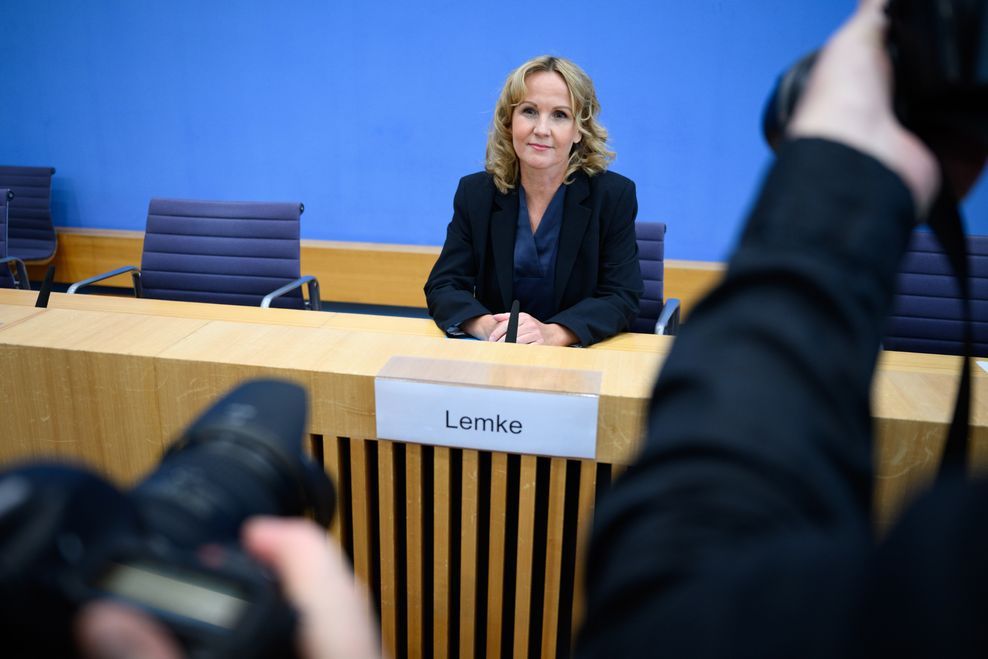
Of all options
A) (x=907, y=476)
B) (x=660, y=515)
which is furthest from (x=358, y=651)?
(x=907, y=476)

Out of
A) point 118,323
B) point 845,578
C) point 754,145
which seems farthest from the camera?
point 754,145

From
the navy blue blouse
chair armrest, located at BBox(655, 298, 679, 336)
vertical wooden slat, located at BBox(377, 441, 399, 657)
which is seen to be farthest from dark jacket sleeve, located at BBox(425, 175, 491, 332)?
vertical wooden slat, located at BBox(377, 441, 399, 657)

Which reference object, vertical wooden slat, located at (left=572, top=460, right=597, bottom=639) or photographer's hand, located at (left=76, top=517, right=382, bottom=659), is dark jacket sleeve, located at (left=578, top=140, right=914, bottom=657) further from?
vertical wooden slat, located at (left=572, top=460, right=597, bottom=639)

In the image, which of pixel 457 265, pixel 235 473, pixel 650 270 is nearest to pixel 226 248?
pixel 457 265

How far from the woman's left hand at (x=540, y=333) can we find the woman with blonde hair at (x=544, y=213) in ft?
0.65

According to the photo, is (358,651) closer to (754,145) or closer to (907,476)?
(907,476)

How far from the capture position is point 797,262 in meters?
0.30

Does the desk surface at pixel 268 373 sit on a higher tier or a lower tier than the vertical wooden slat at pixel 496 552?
higher

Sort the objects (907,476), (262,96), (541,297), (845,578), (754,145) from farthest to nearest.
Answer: (262,96) < (754,145) < (541,297) < (907,476) < (845,578)

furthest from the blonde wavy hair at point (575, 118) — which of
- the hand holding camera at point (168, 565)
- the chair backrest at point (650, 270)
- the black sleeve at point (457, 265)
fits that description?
the hand holding camera at point (168, 565)

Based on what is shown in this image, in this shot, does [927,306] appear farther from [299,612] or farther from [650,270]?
[299,612]

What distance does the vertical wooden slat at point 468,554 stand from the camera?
37.4 inches

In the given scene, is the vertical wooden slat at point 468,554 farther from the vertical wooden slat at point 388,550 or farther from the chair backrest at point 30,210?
the chair backrest at point 30,210

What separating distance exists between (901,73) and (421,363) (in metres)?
0.71
